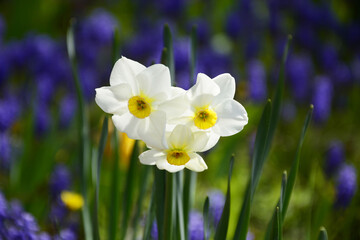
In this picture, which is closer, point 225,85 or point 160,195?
point 225,85

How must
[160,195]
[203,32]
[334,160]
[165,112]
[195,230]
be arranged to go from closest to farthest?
[165,112] < [160,195] < [195,230] < [334,160] < [203,32]

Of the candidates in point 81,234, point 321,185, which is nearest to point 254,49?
point 321,185

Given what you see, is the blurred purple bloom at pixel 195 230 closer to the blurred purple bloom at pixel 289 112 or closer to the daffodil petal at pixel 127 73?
the daffodil petal at pixel 127 73

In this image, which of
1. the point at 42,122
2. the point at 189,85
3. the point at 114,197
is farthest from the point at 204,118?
the point at 42,122

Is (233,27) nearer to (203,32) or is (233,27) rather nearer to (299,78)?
(203,32)

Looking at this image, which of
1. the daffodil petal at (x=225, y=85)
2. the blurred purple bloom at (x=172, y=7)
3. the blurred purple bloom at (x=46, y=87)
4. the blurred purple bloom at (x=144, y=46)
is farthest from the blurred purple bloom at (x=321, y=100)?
the daffodil petal at (x=225, y=85)

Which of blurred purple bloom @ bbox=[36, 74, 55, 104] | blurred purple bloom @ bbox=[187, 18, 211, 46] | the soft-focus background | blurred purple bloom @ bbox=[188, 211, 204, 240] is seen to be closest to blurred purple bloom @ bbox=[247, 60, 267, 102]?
the soft-focus background
